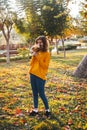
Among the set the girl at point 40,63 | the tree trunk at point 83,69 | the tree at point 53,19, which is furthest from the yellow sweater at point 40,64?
the tree at point 53,19

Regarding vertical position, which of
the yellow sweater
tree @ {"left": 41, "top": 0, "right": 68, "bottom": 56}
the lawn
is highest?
tree @ {"left": 41, "top": 0, "right": 68, "bottom": 56}

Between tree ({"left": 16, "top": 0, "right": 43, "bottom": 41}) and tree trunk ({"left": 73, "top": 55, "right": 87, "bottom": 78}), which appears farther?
tree ({"left": 16, "top": 0, "right": 43, "bottom": 41})

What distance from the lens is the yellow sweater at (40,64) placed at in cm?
668

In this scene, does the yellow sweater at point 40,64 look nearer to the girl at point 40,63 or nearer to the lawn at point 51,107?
the girl at point 40,63

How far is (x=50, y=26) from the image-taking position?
30.8 m

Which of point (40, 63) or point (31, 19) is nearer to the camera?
point (40, 63)

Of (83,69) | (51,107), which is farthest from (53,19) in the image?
(51,107)

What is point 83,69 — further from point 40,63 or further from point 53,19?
point 53,19

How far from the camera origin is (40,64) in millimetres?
6754

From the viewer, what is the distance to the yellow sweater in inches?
263

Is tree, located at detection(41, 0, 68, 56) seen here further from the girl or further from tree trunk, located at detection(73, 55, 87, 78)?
the girl

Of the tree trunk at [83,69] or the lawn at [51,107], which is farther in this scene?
the tree trunk at [83,69]

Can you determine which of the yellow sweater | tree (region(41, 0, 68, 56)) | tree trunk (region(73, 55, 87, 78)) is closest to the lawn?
the yellow sweater

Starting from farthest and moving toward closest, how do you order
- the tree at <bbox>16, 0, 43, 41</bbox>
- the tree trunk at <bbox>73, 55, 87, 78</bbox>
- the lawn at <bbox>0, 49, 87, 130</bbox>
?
the tree at <bbox>16, 0, 43, 41</bbox> < the tree trunk at <bbox>73, 55, 87, 78</bbox> < the lawn at <bbox>0, 49, 87, 130</bbox>
